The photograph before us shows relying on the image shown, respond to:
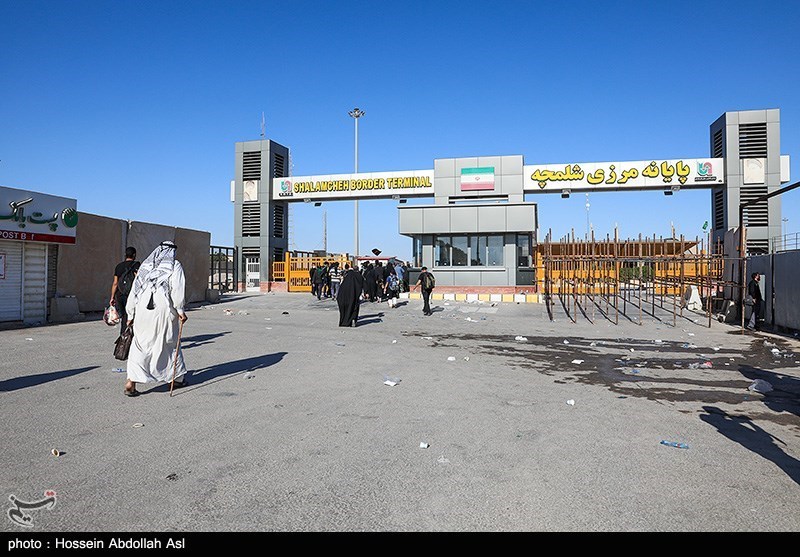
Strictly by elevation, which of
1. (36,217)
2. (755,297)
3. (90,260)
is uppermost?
(36,217)

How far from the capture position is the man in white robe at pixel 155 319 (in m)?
6.21

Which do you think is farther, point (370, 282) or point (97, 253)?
point (370, 282)

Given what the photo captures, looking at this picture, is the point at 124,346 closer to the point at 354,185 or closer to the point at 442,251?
the point at 442,251

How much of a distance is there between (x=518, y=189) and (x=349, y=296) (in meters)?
17.0

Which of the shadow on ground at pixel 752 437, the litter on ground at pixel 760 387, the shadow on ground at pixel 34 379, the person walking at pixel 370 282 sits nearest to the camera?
the shadow on ground at pixel 752 437

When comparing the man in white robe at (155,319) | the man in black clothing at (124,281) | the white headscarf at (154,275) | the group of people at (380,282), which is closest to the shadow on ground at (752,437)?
the man in white robe at (155,319)

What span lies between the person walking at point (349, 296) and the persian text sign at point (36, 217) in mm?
8713

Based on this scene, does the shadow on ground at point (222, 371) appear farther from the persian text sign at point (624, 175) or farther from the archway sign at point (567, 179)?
the persian text sign at point (624, 175)

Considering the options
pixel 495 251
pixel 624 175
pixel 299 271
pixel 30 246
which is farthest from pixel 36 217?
pixel 624 175

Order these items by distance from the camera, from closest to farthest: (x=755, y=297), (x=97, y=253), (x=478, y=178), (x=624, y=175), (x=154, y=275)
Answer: (x=154, y=275) → (x=755, y=297) → (x=97, y=253) → (x=624, y=175) → (x=478, y=178)

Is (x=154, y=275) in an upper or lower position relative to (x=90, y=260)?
lower

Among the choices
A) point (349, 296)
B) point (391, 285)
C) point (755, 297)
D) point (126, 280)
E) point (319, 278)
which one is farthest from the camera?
point (391, 285)

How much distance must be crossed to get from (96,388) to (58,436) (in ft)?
6.87

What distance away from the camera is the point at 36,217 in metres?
14.7
